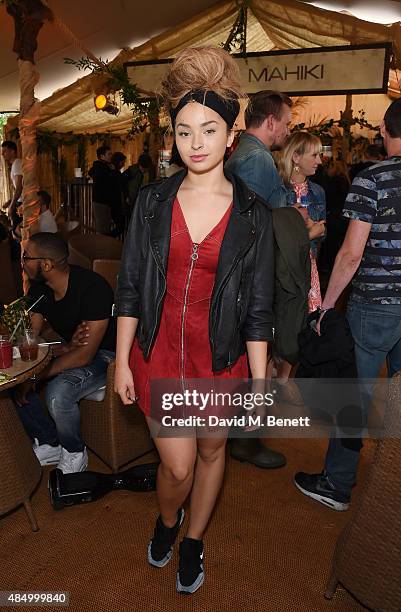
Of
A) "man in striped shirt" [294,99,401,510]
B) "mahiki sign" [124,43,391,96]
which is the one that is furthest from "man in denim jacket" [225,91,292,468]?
"mahiki sign" [124,43,391,96]

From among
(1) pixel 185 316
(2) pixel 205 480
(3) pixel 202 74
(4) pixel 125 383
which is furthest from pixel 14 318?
(3) pixel 202 74

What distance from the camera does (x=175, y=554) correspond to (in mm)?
2168

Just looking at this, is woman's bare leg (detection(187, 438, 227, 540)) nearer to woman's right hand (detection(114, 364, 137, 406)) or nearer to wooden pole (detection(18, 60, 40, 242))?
woman's right hand (detection(114, 364, 137, 406))

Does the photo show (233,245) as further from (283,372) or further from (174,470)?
(283,372)

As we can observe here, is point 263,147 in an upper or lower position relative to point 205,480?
upper

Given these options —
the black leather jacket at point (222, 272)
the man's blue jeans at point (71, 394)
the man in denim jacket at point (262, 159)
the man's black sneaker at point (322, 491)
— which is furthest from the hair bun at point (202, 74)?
the man's black sneaker at point (322, 491)

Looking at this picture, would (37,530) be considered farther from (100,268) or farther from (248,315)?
(100,268)

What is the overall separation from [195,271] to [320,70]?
11.9 feet

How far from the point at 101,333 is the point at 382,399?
2.03 meters

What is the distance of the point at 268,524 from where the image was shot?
2.38 meters

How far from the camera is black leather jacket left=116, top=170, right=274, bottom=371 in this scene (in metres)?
1.66

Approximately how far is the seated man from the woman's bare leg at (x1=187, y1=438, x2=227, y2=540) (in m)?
0.91

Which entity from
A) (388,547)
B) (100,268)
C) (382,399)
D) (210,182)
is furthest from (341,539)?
(100,268)

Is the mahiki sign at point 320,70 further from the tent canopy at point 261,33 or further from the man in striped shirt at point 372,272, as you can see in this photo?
the man in striped shirt at point 372,272
